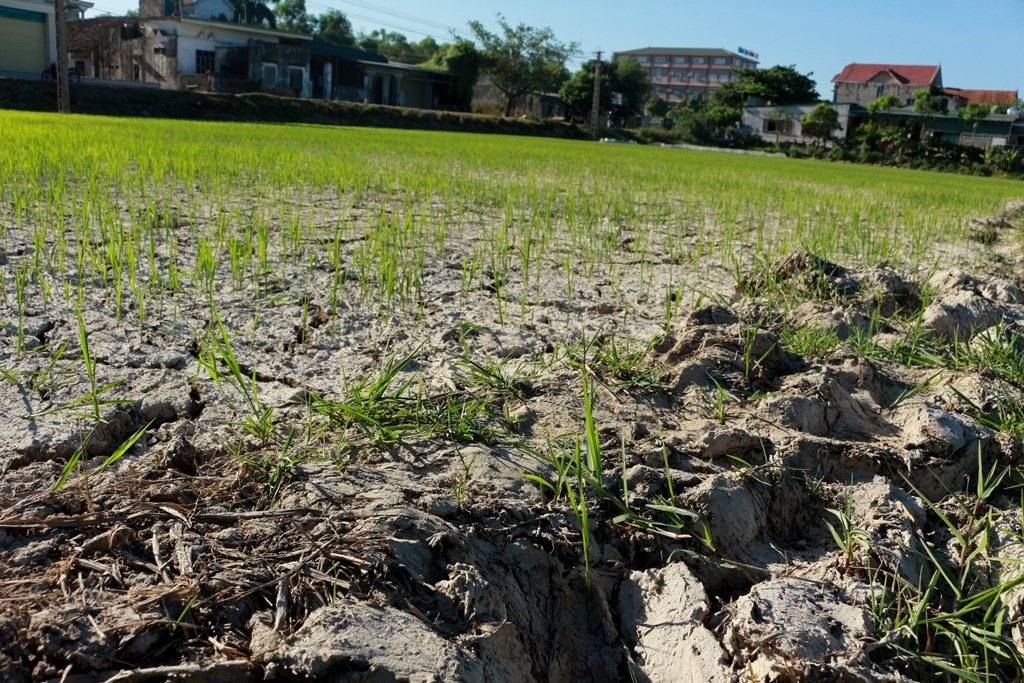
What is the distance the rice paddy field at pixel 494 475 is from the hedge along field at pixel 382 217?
99mm

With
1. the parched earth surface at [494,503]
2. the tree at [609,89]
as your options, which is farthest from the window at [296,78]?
the parched earth surface at [494,503]

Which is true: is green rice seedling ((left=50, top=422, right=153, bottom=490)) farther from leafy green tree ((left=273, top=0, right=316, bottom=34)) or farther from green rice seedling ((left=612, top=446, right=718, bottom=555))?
leafy green tree ((left=273, top=0, right=316, bottom=34))

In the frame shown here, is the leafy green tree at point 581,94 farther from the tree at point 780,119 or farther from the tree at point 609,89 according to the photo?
the tree at point 780,119

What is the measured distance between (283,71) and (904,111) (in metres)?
32.6

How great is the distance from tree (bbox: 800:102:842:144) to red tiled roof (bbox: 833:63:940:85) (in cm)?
2091

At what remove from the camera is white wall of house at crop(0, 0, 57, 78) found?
22.4m

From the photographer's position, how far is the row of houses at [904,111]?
129ft

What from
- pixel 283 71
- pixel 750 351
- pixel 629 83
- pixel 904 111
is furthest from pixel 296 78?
pixel 904 111

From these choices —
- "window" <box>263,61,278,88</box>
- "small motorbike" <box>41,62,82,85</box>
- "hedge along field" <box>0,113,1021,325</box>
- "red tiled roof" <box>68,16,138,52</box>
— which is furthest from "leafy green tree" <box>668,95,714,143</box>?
"hedge along field" <box>0,113,1021,325</box>

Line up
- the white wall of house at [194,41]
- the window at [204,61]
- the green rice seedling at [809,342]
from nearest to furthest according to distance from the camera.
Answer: the green rice seedling at [809,342]
the white wall of house at [194,41]
the window at [204,61]

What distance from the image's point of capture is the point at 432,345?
2365mm

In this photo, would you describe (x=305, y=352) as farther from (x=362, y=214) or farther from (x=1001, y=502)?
(x=362, y=214)

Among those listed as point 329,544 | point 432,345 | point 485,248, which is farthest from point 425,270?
point 329,544

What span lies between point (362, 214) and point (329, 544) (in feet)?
12.1
